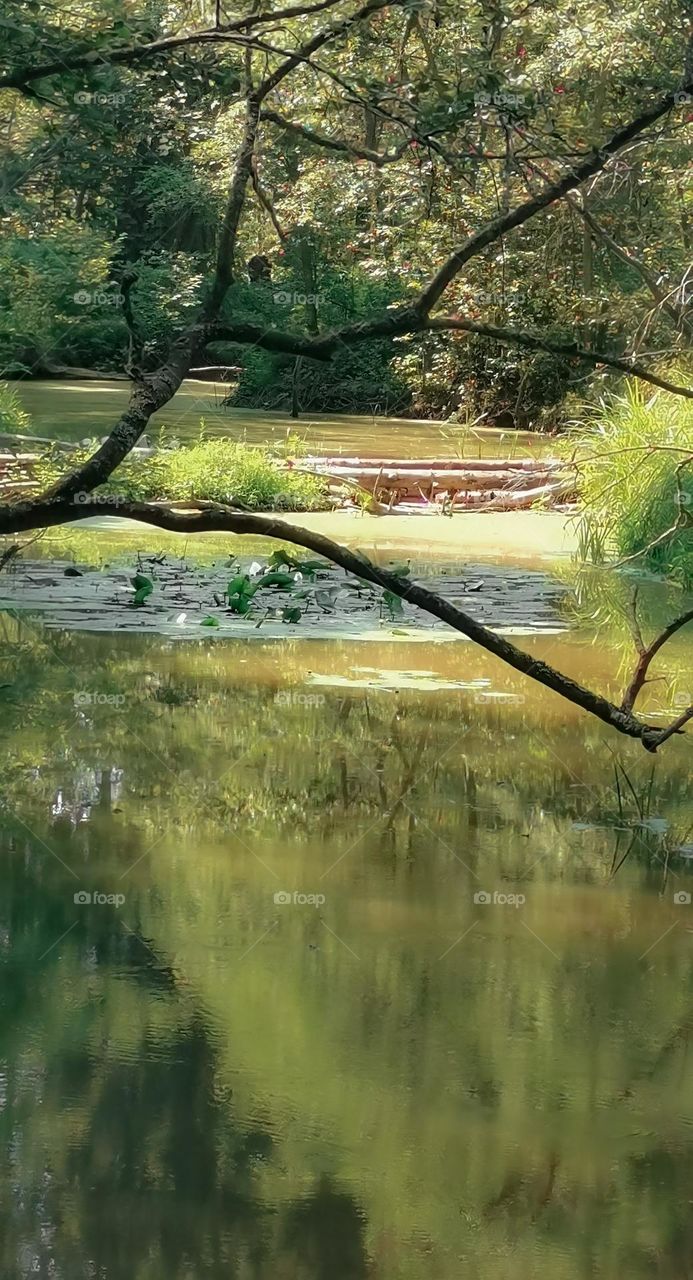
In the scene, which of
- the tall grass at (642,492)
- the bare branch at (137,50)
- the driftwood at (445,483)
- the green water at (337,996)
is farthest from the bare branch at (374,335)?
the driftwood at (445,483)

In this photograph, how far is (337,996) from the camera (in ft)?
11.9

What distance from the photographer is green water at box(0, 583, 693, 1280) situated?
106 inches

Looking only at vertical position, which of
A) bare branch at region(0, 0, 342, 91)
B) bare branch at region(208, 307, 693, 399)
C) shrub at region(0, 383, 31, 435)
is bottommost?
shrub at region(0, 383, 31, 435)

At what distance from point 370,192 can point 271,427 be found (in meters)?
2.80

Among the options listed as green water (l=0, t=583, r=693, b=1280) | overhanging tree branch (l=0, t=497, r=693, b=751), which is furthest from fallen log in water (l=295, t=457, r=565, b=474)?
overhanging tree branch (l=0, t=497, r=693, b=751)

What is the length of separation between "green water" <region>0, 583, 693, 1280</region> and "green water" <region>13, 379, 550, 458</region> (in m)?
9.49

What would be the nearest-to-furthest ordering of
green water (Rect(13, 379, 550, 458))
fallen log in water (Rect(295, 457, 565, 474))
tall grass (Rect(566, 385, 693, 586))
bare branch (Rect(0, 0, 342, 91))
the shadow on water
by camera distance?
1. the shadow on water
2. bare branch (Rect(0, 0, 342, 91))
3. tall grass (Rect(566, 385, 693, 586))
4. fallen log in water (Rect(295, 457, 565, 474))
5. green water (Rect(13, 379, 550, 458))

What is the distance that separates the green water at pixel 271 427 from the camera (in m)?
16.7

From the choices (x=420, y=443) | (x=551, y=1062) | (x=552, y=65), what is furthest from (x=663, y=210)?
(x=551, y=1062)

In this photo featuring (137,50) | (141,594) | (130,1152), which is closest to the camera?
(130,1152)

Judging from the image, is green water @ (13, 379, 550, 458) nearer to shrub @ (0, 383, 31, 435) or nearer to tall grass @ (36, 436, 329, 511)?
shrub @ (0, 383, 31, 435)

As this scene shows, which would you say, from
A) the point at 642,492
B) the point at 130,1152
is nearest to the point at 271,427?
the point at 642,492

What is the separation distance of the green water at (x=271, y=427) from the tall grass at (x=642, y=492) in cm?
447

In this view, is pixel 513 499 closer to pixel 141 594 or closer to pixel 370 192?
pixel 141 594
